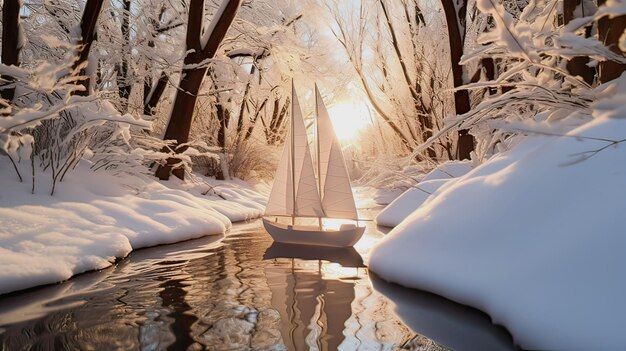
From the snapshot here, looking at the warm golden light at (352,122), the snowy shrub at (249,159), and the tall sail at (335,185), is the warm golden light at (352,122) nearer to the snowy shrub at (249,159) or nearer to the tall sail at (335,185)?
the snowy shrub at (249,159)

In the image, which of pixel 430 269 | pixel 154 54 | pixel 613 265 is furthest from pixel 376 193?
pixel 613 265

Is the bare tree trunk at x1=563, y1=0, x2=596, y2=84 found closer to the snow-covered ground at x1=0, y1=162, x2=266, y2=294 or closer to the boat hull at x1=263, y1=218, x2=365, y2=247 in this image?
the boat hull at x1=263, y1=218, x2=365, y2=247

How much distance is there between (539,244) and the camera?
1889 millimetres

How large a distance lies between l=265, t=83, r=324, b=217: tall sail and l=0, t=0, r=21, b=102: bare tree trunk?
2.75 metres

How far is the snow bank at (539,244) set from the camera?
1.55 m

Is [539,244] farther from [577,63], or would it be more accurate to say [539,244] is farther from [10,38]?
[10,38]

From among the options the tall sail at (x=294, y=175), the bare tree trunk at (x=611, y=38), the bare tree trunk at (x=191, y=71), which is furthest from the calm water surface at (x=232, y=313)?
the bare tree trunk at (x=191, y=71)

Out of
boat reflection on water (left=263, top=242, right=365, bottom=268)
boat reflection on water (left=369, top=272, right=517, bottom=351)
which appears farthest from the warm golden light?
boat reflection on water (left=369, top=272, right=517, bottom=351)

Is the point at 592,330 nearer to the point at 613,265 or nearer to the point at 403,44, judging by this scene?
the point at 613,265

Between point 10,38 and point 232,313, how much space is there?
392 cm

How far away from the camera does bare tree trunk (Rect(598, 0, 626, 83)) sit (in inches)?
92.0

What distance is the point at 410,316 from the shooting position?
2.00 m

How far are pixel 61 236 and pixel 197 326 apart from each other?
1.65 metres

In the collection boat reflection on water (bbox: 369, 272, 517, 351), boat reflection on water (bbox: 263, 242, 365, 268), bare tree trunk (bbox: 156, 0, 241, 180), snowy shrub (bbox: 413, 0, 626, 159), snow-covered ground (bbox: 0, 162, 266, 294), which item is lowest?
boat reflection on water (bbox: 263, 242, 365, 268)
